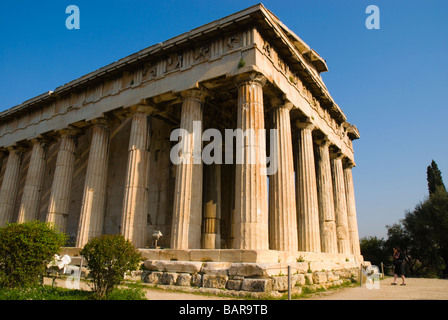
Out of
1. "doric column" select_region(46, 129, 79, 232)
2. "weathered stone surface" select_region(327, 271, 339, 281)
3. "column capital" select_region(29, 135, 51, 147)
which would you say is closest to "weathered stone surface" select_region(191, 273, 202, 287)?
"weathered stone surface" select_region(327, 271, 339, 281)

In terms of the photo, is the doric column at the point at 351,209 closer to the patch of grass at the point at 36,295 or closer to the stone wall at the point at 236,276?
the stone wall at the point at 236,276

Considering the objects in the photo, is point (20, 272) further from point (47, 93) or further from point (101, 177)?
point (47, 93)

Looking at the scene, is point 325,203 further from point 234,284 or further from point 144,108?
point 144,108

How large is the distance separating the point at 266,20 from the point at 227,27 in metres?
1.65

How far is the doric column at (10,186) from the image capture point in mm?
22469

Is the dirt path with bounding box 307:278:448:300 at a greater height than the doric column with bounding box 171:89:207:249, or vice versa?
the doric column with bounding box 171:89:207:249

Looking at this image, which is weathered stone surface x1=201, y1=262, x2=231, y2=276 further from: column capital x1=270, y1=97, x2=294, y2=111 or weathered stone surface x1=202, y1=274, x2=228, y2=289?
column capital x1=270, y1=97, x2=294, y2=111

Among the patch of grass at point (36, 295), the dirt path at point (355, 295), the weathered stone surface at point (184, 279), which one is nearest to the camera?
the patch of grass at point (36, 295)

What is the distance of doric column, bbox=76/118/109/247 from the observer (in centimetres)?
1631

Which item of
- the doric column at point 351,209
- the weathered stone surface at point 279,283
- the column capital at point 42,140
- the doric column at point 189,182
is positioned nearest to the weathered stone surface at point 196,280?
the doric column at point 189,182

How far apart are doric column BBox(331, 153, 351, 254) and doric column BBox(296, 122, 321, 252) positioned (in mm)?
4827

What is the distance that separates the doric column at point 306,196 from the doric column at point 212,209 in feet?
14.3

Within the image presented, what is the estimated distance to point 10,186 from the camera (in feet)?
74.8

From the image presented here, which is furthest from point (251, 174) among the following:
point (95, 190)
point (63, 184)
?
point (63, 184)
